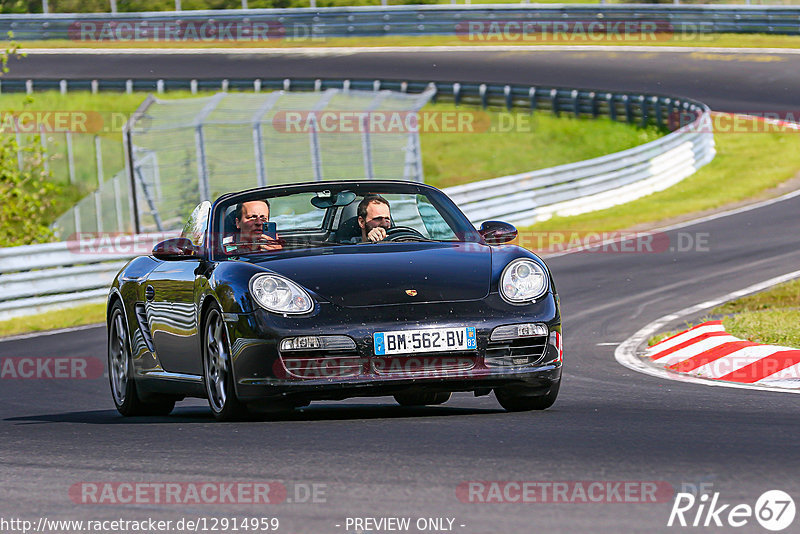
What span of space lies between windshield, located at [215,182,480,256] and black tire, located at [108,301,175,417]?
1.35m

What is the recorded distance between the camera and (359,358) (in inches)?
277

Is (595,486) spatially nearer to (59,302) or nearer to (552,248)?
(59,302)

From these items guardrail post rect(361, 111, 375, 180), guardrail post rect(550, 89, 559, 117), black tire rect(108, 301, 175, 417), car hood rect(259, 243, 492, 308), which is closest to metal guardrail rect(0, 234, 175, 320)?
guardrail post rect(361, 111, 375, 180)

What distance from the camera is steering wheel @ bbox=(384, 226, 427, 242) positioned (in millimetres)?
8118

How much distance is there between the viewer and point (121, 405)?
922cm

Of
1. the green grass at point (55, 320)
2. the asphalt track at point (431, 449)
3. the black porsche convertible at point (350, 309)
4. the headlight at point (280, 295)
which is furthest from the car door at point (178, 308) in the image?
the green grass at point (55, 320)

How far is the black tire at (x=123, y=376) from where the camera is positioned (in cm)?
904

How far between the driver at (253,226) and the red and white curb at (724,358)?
10.9ft

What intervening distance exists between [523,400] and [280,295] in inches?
59.7

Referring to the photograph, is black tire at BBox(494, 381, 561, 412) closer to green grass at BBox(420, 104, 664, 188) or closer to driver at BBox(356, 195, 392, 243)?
driver at BBox(356, 195, 392, 243)

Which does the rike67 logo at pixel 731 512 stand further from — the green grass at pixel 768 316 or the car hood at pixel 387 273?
the green grass at pixel 768 316

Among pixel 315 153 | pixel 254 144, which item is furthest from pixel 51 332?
pixel 315 153

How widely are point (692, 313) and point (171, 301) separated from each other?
7107 millimetres

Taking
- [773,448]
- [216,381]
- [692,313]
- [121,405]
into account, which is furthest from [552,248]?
[773,448]
